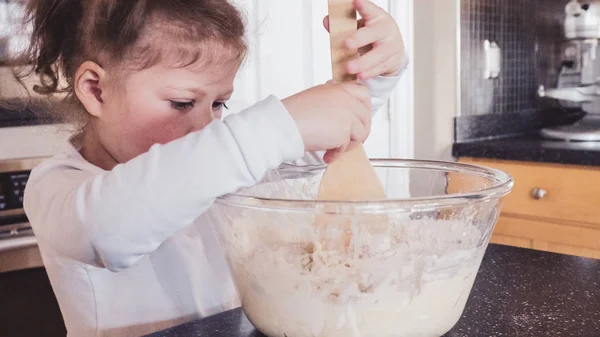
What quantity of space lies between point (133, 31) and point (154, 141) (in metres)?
0.13

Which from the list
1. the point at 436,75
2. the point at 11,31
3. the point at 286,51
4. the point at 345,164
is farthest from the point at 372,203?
the point at 436,75

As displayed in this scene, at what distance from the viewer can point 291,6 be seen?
1.60 meters

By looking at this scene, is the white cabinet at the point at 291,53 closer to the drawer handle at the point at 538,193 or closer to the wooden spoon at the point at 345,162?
the drawer handle at the point at 538,193

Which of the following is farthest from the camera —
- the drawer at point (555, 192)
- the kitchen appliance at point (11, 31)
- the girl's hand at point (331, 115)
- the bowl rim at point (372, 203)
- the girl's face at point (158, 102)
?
the drawer at point (555, 192)

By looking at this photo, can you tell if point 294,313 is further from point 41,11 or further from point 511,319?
point 41,11

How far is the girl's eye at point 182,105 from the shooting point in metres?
0.74

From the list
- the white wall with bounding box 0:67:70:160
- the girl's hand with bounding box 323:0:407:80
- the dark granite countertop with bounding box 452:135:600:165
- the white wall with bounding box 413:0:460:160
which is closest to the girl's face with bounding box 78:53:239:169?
the girl's hand with bounding box 323:0:407:80

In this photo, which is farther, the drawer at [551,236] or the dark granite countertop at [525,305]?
the drawer at [551,236]

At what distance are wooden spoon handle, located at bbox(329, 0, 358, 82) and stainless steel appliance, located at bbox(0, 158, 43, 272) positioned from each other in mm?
684

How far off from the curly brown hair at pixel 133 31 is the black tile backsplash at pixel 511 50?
1.14 m

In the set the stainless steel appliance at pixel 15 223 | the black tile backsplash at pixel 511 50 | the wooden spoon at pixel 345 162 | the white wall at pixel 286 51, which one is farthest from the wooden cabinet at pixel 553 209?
the stainless steel appliance at pixel 15 223

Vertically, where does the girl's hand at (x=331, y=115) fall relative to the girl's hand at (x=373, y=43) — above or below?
below

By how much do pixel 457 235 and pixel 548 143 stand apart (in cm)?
129

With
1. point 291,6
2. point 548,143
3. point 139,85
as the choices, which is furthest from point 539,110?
point 139,85
